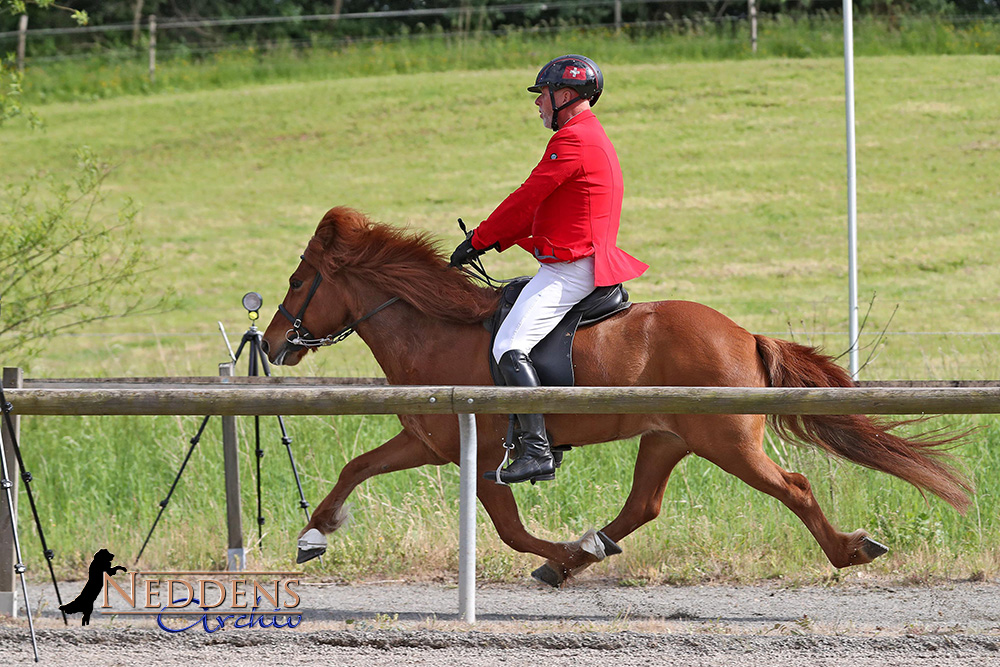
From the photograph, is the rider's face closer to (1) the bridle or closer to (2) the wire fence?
(1) the bridle

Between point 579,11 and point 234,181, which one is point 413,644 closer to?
point 234,181

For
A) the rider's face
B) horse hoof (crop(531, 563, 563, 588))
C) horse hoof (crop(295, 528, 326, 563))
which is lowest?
horse hoof (crop(531, 563, 563, 588))

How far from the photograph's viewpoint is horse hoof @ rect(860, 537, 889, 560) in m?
4.99

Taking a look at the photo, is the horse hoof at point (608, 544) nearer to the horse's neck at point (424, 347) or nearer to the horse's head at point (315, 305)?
the horse's neck at point (424, 347)

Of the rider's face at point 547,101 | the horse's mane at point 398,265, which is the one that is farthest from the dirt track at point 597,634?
the rider's face at point 547,101

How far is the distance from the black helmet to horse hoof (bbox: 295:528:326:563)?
240 centimetres

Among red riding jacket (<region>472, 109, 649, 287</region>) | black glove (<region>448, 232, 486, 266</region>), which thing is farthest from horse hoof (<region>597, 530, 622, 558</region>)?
black glove (<region>448, 232, 486, 266</region>)

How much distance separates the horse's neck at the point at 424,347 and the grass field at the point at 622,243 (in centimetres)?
128

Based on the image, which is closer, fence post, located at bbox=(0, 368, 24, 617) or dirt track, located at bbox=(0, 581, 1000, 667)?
dirt track, located at bbox=(0, 581, 1000, 667)

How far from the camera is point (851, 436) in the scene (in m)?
5.31

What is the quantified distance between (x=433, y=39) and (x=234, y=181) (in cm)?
1083

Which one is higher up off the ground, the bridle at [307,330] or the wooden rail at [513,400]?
the bridle at [307,330]

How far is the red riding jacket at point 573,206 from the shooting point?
5.10m

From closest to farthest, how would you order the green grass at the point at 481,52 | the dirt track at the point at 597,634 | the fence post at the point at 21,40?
1. the dirt track at the point at 597,634
2. the green grass at the point at 481,52
3. the fence post at the point at 21,40
